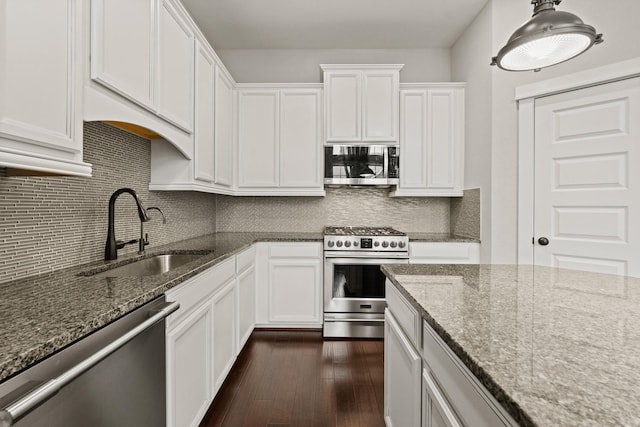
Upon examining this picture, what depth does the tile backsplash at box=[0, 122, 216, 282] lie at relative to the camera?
1.33 metres

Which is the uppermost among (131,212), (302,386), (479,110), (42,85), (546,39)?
(479,110)

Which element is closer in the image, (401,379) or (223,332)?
(401,379)

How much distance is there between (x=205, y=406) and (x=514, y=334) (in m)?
1.68

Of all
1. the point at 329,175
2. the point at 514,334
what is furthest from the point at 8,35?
the point at 329,175

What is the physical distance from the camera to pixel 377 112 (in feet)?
11.1

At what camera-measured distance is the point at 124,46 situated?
4.92 feet

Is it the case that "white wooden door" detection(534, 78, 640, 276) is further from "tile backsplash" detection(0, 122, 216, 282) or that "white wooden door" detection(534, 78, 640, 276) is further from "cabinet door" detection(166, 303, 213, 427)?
"tile backsplash" detection(0, 122, 216, 282)

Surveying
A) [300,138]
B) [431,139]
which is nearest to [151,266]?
[300,138]

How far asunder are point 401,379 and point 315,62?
11.3ft

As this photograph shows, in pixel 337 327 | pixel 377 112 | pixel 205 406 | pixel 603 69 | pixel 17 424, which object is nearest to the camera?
pixel 17 424

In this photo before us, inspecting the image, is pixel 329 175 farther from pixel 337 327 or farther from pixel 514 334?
pixel 514 334

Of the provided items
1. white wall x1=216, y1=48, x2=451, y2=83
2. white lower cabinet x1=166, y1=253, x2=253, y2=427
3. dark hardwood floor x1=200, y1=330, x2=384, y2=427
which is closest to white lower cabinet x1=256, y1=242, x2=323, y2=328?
dark hardwood floor x1=200, y1=330, x2=384, y2=427

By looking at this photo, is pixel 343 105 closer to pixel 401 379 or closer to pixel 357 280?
pixel 357 280

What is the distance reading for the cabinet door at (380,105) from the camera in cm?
337
